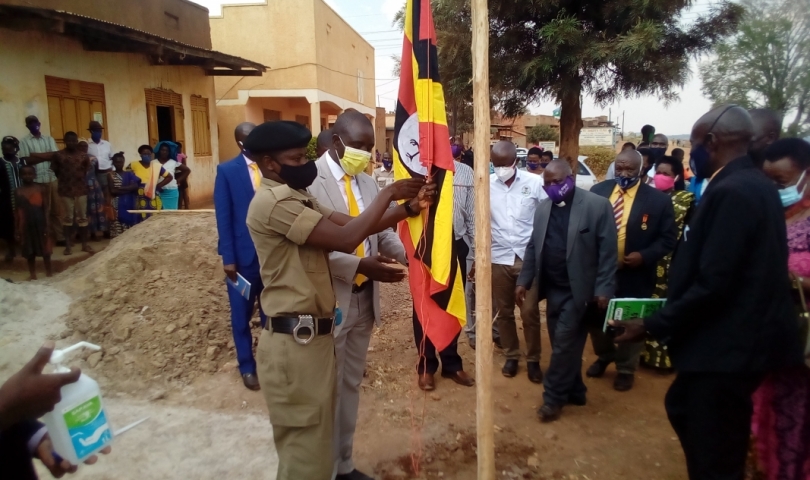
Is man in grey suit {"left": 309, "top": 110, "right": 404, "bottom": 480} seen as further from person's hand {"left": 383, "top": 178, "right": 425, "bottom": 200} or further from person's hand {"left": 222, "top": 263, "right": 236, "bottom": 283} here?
person's hand {"left": 222, "top": 263, "right": 236, "bottom": 283}

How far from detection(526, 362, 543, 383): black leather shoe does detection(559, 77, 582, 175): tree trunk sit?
15.9 ft

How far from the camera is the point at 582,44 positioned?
799 centimetres

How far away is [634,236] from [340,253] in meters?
2.71

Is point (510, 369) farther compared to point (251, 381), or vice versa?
point (510, 369)

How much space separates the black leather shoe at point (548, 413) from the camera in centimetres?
403

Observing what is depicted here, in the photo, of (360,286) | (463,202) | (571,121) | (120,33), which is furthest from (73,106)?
(360,286)

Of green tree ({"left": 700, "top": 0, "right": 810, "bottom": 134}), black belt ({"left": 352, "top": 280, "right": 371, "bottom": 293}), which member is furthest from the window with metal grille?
green tree ({"left": 700, "top": 0, "right": 810, "bottom": 134})

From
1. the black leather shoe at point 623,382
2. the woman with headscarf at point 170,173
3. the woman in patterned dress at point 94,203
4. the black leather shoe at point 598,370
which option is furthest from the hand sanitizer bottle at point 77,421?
the woman with headscarf at point 170,173

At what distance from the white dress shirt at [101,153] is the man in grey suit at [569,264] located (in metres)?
7.60

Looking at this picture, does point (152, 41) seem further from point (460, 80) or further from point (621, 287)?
point (621, 287)

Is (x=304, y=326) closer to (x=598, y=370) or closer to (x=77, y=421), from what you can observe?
(x=77, y=421)

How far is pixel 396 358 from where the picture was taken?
523 centimetres

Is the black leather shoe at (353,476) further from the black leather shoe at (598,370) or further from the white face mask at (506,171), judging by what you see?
the white face mask at (506,171)

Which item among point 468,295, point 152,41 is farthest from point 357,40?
point 468,295
